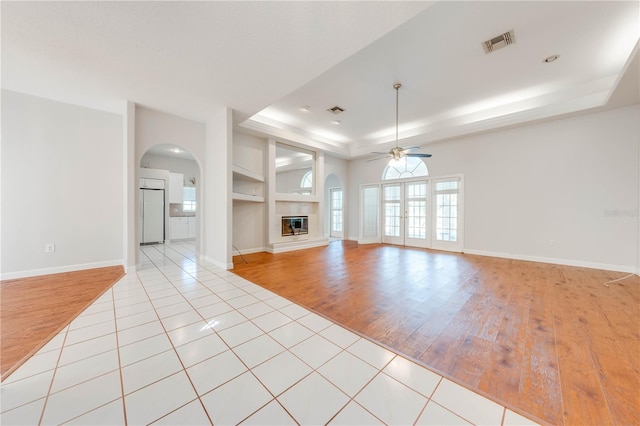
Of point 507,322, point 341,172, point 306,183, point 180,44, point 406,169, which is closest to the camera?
point 507,322

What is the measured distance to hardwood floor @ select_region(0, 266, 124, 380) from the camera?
6.07ft

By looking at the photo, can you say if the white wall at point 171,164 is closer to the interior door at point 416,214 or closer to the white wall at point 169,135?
the white wall at point 169,135

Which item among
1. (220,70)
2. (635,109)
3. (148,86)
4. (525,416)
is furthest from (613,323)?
(148,86)

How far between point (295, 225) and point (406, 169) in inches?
153

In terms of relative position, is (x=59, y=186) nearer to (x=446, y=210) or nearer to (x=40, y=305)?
(x=40, y=305)

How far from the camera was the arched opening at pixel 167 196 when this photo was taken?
Answer: 7.09 metres

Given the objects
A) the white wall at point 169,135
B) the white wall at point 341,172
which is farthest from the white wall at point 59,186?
the white wall at point 341,172

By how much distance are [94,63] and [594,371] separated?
5847mm

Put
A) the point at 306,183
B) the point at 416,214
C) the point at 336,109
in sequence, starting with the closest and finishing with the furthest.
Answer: the point at 336,109, the point at 416,214, the point at 306,183

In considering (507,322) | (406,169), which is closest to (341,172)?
(406,169)

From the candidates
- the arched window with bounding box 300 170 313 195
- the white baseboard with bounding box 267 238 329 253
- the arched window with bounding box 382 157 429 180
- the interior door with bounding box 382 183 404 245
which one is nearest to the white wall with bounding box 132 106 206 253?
the white baseboard with bounding box 267 238 329 253

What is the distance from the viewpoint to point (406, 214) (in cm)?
706

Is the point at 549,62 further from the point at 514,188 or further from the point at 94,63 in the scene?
the point at 94,63

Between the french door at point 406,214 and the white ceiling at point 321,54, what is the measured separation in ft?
8.48
